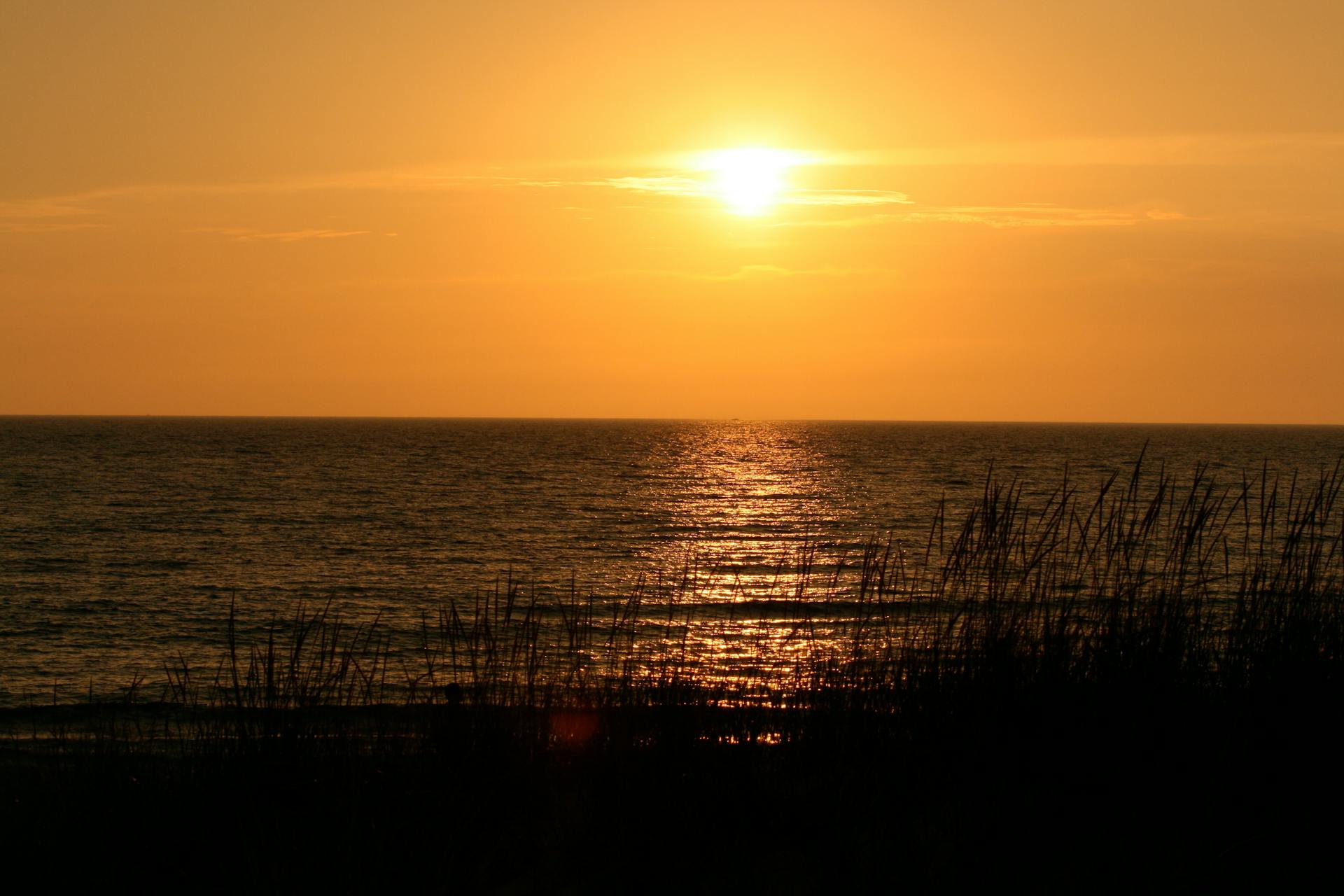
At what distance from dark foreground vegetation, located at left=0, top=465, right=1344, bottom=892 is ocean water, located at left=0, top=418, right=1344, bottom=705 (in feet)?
5.75

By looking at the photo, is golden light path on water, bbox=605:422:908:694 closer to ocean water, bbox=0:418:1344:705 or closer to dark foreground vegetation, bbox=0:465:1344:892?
ocean water, bbox=0:418:1344:705

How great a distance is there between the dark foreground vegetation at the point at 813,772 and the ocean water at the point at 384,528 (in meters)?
1.75

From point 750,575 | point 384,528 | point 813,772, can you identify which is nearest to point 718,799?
point 813,772

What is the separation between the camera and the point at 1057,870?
545 cm

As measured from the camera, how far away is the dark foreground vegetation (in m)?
5.55

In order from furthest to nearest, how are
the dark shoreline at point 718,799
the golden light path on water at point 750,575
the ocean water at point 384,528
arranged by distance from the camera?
the ocean water at point 384,528 → the golden light path on water at point 750,575 → the dark shoreline at point 718,799

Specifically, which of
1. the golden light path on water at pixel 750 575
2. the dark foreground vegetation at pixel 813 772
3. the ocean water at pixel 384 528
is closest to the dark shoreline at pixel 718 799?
the dark foreground vegetation at pixel 813 772

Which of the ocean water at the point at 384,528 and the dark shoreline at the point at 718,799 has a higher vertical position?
the dark shoreline at the point at 718,799

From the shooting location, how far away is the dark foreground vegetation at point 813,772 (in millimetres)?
5551

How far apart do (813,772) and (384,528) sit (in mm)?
39711

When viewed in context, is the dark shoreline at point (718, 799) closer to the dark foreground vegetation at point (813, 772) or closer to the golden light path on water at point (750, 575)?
the dark foreground vegetation at point (813, 772)

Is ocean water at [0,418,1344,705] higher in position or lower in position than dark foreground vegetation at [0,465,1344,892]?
lower

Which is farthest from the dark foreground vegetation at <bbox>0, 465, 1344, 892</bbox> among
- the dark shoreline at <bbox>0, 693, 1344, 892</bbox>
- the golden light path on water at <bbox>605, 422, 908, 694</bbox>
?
the golden light path on water at <bbox>605, 422, 908, 694</bbox>

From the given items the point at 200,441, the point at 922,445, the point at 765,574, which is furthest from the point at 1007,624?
the point at 200,441
